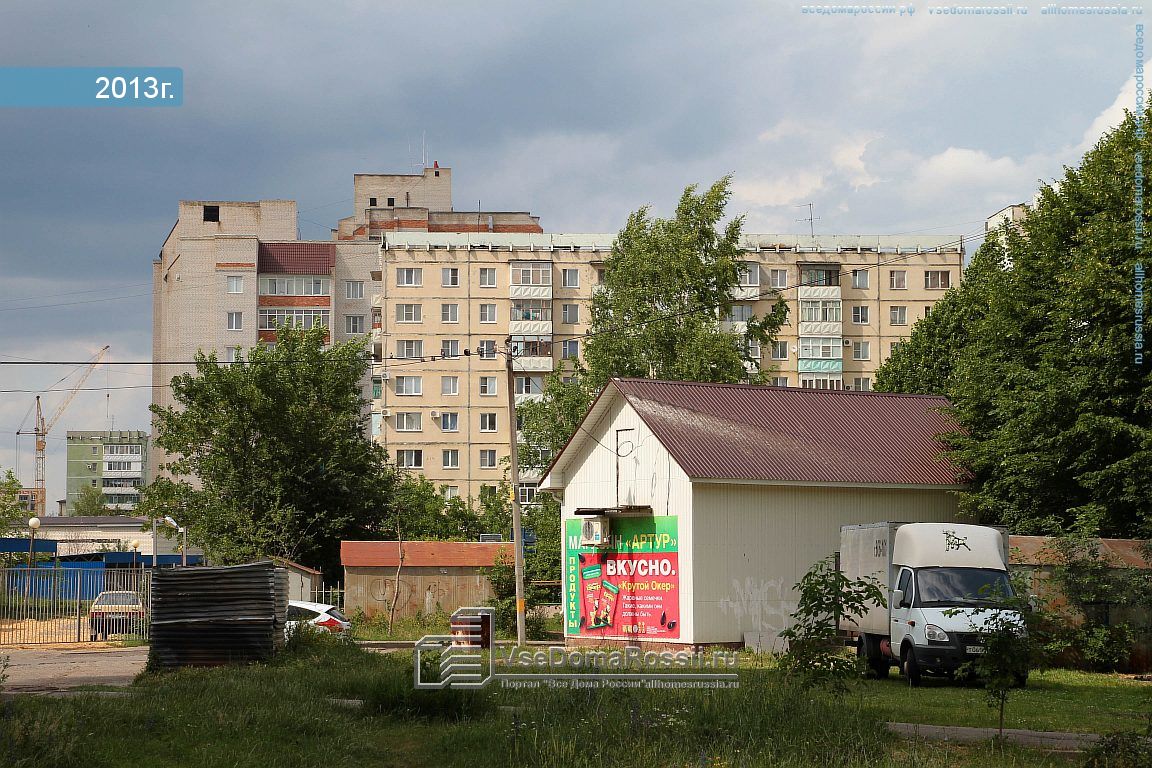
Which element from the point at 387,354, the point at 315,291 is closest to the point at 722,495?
the point at 387,354

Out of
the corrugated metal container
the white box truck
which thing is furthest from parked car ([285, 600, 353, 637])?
the white box truck

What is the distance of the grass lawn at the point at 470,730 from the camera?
1151 cm

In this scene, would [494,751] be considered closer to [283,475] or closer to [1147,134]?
[1147,134]

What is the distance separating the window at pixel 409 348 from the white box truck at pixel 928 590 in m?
63.4

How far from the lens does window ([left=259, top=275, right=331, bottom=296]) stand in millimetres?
96438

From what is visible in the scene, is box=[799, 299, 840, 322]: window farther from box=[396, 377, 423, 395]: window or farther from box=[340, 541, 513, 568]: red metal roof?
box=[340, 541, 513, 568]: red metal roof

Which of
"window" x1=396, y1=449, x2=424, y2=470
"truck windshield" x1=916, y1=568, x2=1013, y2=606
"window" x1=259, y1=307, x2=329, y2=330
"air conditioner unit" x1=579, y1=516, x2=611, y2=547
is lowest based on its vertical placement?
"truck windshield" x1=916, y1=568, x2=1013, y2=606

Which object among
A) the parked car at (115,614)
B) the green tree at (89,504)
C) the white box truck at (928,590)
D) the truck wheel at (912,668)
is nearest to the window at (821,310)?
the parked car at (115,614)

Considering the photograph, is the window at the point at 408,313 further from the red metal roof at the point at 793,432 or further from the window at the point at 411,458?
the red metal roof at the point at 793,432

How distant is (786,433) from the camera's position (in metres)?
32.9

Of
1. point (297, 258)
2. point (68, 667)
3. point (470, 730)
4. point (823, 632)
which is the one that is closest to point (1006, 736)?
point (823, 632)

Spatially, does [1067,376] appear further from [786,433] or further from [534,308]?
[534,308]

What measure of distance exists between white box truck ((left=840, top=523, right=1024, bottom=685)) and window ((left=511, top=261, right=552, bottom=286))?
206 ft

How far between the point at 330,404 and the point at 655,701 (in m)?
39.5
